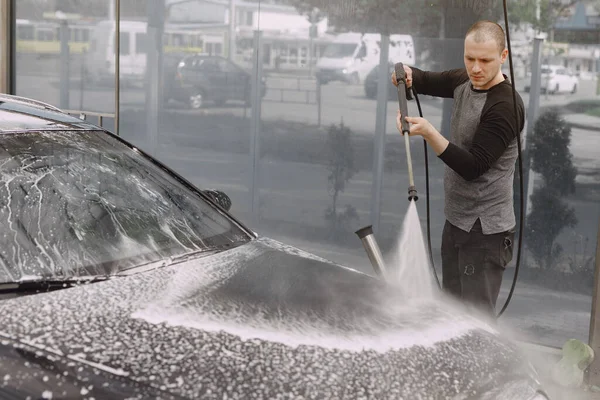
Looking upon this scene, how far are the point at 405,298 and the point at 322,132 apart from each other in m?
3.05

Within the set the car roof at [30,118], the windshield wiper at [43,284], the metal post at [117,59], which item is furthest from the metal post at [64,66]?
the windshield wiper at [43,284]

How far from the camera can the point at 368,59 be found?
581 centimetres

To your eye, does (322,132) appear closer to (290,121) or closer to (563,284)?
(290,121)

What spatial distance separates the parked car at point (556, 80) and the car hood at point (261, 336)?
2.60 m

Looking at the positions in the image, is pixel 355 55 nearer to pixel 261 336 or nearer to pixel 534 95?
pixel 534 95

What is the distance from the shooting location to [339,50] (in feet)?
19.4

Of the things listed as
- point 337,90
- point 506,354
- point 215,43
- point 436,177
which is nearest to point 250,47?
point 215,43

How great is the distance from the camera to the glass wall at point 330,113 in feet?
17.1

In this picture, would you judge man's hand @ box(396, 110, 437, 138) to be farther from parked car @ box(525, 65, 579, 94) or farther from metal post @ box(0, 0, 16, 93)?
metal post @ box(0, 0, 16, 93)

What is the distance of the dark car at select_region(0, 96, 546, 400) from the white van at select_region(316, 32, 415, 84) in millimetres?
2409

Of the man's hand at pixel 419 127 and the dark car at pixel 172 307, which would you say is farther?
the man's hand at pixel 419 127

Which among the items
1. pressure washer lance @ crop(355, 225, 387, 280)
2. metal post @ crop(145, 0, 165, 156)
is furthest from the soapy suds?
metal post @ crop(145, 0, 165, 156)

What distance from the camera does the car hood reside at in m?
2.22

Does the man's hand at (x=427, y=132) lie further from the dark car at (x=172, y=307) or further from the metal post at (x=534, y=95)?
the metal post at (x=534, y=95)
